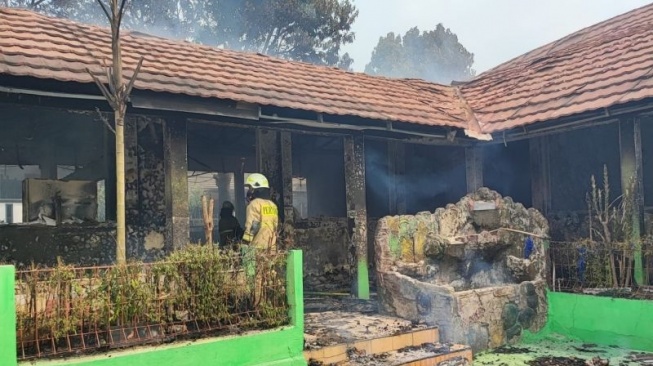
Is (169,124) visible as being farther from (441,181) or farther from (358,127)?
(441,181)

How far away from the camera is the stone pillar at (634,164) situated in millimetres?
8539

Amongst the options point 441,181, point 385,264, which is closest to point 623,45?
point 441,181

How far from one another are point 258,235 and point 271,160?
2.69 metres

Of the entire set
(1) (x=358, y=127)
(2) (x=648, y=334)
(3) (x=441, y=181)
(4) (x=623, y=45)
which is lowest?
(2) (x=648, y=334)

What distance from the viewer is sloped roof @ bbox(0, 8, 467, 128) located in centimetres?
682

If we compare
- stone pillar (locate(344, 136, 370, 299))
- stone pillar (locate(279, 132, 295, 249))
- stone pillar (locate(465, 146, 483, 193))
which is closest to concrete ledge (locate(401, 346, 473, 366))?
stone pillar (locate(344, 136, 370, 299))

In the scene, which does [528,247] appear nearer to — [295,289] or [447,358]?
[447,358]

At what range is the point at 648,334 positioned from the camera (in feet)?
22.4

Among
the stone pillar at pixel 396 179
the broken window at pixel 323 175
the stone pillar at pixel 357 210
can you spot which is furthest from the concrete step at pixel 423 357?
the broken window at pixel 323 175

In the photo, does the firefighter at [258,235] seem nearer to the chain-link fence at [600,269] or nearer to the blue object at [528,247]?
the blue object at [528,247]

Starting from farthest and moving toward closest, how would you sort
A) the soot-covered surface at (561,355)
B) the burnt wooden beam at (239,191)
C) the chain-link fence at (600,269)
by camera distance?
the burnt wooden beam at (239,191)
the chain-link fence at (600,269)
the soot-covered surface at (561,355)

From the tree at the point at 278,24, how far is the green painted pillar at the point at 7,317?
2289cm

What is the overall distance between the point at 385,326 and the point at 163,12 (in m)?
22.3

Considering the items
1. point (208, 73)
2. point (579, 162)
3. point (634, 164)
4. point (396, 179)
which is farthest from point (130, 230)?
point (579, 162)
